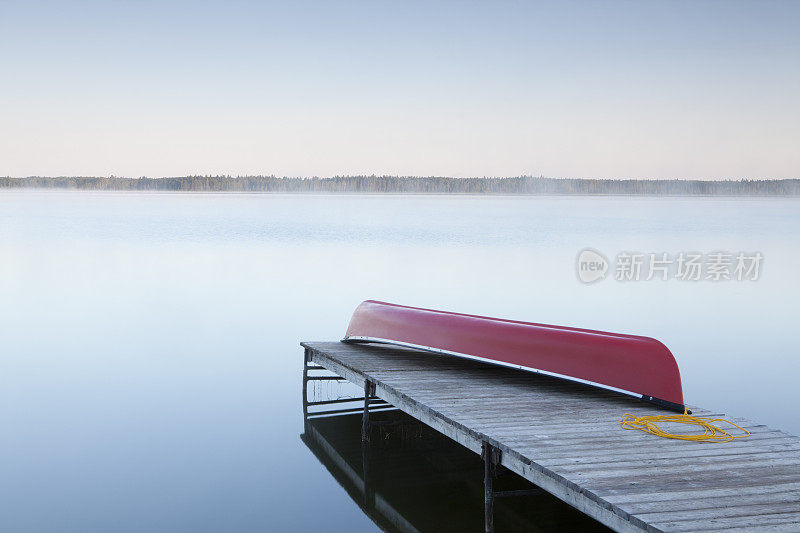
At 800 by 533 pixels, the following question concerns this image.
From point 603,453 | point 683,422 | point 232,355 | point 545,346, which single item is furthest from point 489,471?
point 232,355

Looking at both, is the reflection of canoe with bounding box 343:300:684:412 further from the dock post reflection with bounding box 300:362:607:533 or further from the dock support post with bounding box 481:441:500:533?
the dock support post with bounding box 481:441:500:533

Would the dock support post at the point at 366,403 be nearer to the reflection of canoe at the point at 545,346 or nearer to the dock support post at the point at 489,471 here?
the reflection of canoe at the point at 545,346

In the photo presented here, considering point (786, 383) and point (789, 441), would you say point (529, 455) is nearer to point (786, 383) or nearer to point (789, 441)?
point (789, 441)

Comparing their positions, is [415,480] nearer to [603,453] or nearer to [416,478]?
[416,478]

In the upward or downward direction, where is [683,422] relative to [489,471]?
upward

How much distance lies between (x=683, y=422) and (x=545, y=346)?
1186mm

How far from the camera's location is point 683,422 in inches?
157

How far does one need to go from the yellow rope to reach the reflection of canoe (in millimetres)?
205

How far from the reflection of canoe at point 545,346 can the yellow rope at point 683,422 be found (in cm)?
21

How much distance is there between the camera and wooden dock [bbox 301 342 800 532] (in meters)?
2.72

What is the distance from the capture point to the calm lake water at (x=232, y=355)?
4852 mm

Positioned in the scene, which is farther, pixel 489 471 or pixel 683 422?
pixel 683 422

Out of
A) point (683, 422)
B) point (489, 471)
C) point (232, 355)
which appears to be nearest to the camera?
point (489, 471)


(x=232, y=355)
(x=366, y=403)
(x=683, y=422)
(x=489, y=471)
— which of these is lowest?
(x=232, y=355)
